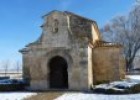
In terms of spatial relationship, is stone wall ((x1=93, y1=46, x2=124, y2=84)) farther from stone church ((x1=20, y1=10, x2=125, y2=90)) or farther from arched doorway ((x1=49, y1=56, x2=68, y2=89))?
arched doorway ((x1=49, y1=56, x2=68, y2=89))

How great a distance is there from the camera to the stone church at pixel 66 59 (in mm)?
27016

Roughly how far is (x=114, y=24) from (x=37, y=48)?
31.5 meters

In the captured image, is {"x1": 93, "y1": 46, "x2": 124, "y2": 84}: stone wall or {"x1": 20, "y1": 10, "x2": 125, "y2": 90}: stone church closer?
{"x1": 20, "y1": 10, "x2": 125, "y2": 90}: stone church

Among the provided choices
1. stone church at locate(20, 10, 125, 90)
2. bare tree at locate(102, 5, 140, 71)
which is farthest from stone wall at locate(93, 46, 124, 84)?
bare tree at locate(102, 5, 140, 71)

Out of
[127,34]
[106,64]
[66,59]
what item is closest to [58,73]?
[66,59]

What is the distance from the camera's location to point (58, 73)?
100ft

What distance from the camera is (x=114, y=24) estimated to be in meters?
57.3

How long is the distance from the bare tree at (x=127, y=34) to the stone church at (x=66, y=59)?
2459 cm

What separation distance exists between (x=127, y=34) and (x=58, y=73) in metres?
27.5

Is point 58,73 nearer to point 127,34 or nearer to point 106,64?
point 106,64

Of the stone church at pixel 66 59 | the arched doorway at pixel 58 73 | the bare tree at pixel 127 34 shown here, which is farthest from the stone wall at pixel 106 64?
the bare tree at pixel 127 34

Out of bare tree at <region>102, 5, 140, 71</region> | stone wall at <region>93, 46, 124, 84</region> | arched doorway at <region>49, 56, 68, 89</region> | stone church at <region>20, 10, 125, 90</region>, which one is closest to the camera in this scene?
stone church at <region>20, 10, 125, 90</region>

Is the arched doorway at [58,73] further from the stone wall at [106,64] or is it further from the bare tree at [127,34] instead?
the bare tree at [127,34]

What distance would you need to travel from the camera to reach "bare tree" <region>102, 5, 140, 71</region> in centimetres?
5412
